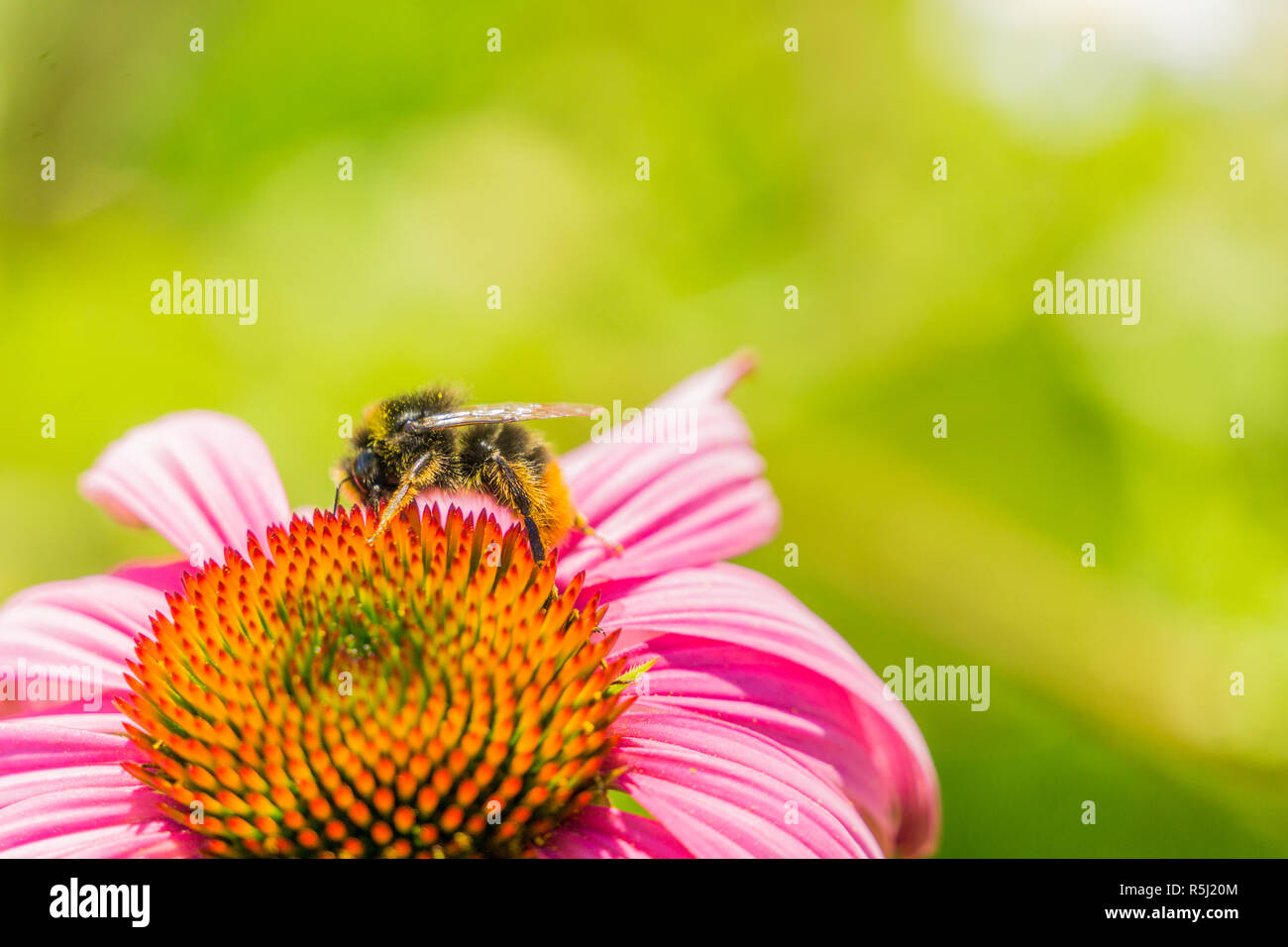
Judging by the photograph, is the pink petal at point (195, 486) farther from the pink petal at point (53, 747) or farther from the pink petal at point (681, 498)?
the pink petal at point (681, 498)

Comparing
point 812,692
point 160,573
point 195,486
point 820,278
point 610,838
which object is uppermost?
point 820,278

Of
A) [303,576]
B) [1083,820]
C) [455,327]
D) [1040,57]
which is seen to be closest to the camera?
[303,576]

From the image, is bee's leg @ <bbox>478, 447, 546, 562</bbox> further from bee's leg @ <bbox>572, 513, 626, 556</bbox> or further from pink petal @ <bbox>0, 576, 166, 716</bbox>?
pink petal @ <bbox>0, 576, 166, 716</bbox>

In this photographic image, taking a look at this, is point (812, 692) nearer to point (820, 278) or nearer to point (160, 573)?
point (160, 573)

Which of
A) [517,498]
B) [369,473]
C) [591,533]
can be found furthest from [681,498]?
[369,473]
